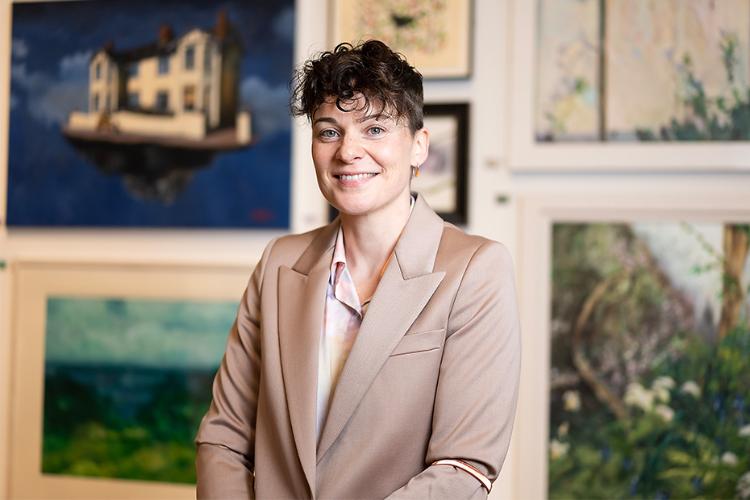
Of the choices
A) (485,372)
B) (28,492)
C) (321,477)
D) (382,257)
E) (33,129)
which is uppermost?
(33,129)

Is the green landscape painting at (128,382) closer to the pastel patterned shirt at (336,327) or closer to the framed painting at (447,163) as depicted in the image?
the framed painting at (447,163)

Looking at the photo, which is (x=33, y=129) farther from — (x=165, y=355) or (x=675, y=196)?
(x=675, y=196)

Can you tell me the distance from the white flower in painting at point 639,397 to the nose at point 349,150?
1401 millimetres

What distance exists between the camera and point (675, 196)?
2.59m

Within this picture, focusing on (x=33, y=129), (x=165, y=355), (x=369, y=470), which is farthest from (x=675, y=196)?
(x=33, y=129)

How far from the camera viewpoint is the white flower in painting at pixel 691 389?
2570 millimetres

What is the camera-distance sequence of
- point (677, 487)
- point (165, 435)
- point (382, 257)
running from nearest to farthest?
point (382, 257) < point (677, 487) < point (165, 435)

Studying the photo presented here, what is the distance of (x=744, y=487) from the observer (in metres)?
2.54

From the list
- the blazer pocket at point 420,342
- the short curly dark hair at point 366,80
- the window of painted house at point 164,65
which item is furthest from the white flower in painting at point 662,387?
the window of painted house at point 164,65

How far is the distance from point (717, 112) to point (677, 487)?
3.73ft

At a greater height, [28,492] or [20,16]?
[20,16]

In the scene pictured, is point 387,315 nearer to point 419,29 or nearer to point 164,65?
point 419,29

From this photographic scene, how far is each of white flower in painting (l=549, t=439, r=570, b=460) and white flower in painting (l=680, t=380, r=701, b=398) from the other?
15.4 inches

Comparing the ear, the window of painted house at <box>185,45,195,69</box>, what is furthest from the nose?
the window of painted house at <box>185,45,195,69</box>
